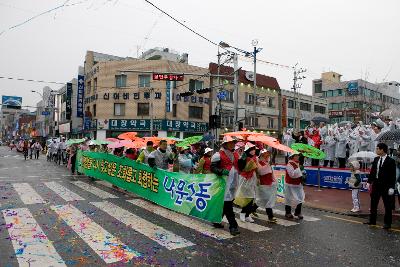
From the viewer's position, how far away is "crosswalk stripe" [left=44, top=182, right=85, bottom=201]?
11344 millimetres

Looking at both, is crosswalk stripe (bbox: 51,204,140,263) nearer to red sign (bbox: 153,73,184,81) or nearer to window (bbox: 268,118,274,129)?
red sign (bbox: 153,73,184,81)

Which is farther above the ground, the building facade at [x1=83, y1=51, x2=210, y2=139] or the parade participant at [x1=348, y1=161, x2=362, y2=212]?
the building facade at [x1=83, y1=51, x2=210, y2=139]

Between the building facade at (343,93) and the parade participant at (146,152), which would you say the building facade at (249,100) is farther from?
the parade participant at (146,152)

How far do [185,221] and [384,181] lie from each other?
15.4 ft

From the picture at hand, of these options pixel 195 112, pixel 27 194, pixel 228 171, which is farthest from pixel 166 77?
pixel 195 112

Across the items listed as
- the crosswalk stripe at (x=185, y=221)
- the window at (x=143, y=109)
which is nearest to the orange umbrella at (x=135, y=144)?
the crosswalk stripe at (x=185, y=221)

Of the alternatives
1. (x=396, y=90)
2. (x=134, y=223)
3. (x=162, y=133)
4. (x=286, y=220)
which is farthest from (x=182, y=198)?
(x=396, y=90)

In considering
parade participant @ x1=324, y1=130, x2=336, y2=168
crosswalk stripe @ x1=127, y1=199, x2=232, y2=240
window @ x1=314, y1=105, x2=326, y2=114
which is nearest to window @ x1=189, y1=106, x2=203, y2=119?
window @ x1=314, y1=105, x2=326, y2=114

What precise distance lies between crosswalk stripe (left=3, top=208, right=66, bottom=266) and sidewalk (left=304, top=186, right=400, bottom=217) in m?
7.71

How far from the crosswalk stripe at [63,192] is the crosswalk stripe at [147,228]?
1638mm

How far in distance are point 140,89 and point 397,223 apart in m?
36.1

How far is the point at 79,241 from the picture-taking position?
21.4 ft

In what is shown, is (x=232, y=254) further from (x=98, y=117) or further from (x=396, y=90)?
(x=396, y=90)

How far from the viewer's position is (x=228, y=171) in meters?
7.77
